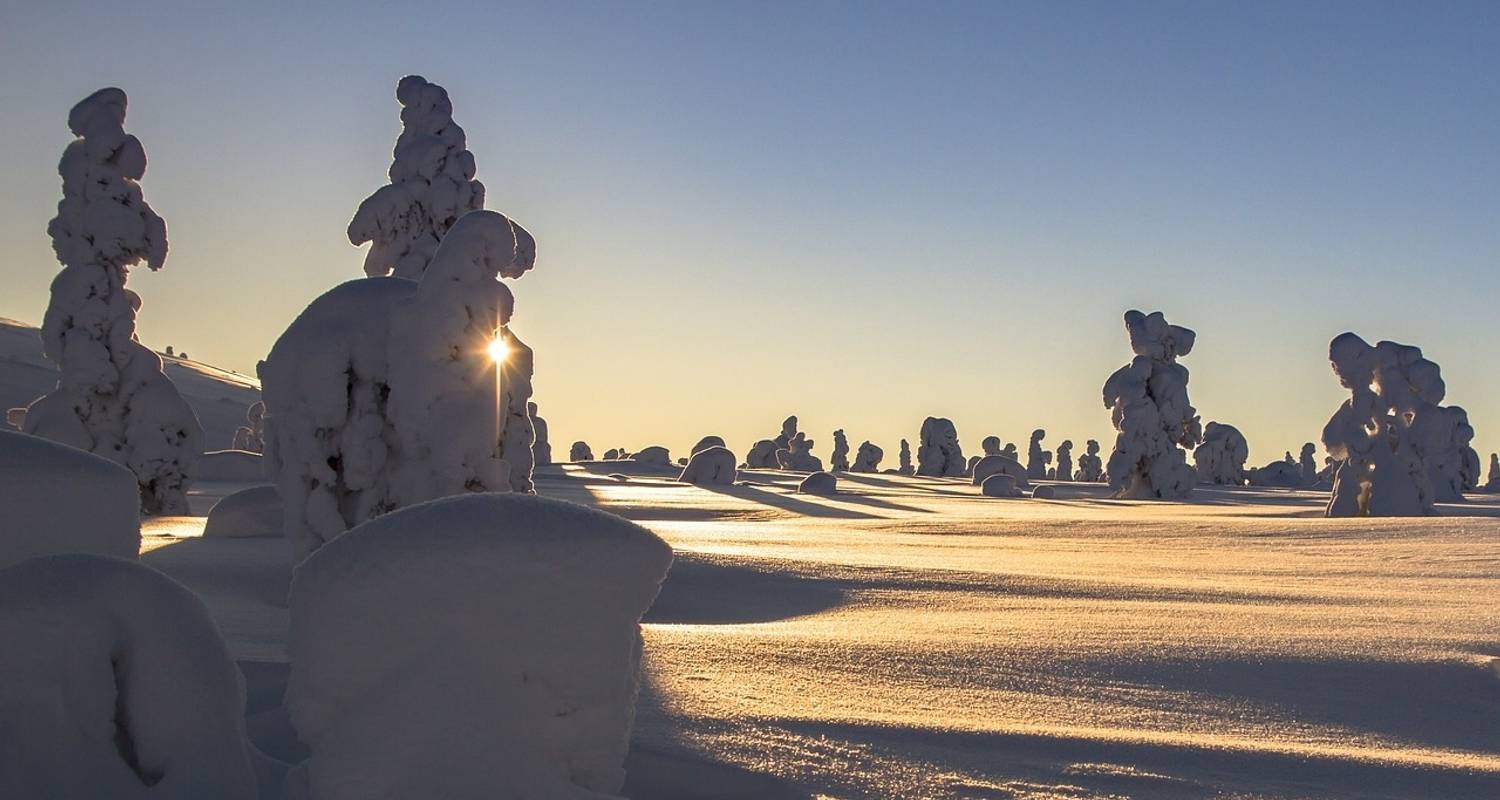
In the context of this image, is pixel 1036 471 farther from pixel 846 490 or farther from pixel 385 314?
pixel 385 314

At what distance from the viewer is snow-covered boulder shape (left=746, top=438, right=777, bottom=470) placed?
54781mm

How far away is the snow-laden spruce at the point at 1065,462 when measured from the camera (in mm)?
61656

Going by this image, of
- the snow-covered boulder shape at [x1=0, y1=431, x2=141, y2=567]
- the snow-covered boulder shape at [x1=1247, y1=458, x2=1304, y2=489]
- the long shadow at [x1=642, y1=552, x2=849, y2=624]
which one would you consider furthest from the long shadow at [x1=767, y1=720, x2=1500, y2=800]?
the snow-covered boulder shape at [x1=1247, y1=458, x2=1304, y2=489]

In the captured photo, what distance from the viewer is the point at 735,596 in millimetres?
8719

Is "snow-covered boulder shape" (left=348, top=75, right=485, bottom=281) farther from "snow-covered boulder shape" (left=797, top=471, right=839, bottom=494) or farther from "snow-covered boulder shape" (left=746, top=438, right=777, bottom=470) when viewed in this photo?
"snow-covered boulder shape" (left=746, top=438, right=777, bottom=470)

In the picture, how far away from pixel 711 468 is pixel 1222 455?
23034 millimetres

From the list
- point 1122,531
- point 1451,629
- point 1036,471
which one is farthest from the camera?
point 1036,471

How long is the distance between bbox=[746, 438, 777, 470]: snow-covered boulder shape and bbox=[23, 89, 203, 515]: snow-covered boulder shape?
3656 centimetres

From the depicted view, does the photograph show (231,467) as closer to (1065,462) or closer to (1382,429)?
(1382,429)

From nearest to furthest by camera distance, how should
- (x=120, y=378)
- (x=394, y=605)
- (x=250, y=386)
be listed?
1. (x=394, y=605)
2. (x=120, y=378)
3. (x=250, y=386)

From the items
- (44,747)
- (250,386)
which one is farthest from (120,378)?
(250,386)

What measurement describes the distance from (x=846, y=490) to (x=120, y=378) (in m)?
15.8

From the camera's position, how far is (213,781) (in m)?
3.64

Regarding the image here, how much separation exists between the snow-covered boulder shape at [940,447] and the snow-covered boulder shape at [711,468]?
1674 cm
